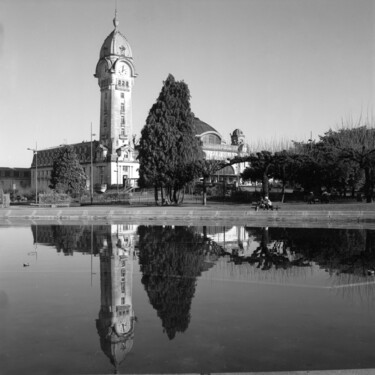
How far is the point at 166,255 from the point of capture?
15008mm

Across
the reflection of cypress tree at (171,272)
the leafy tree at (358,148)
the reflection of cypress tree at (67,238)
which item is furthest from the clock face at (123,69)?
the reflection of cypress tree at (171,272)

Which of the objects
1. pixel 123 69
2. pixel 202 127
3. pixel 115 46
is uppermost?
pixel 115 46

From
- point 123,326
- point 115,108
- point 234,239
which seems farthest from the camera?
point 115,108

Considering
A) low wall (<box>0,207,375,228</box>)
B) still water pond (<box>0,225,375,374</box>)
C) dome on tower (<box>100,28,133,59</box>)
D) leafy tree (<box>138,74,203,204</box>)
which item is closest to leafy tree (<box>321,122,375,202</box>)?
low wall (<box>0,207,375,228</box>)

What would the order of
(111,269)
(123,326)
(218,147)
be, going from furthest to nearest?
(218,147) < (111,269) < (123,326)

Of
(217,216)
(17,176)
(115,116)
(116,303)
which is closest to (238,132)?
(115,116)

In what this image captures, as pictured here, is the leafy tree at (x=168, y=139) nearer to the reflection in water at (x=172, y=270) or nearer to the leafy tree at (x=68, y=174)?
the leafy tree at (x=68, y=174)

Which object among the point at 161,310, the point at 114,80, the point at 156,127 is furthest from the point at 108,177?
the point at 161,310

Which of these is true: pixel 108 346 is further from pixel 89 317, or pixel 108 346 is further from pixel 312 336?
pixel 312 336

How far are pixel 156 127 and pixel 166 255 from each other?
28770mm

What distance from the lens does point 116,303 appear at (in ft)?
29.7

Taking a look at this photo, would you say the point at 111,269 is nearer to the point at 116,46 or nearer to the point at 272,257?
the point at 272,257

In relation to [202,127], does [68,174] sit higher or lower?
lower

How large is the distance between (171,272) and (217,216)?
18.0m
